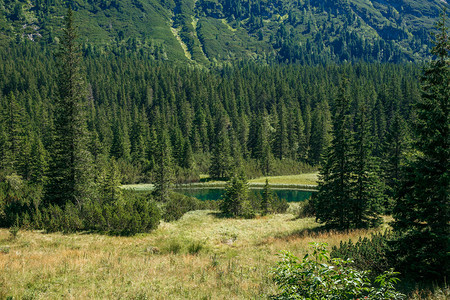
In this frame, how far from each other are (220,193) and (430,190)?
2430 inches

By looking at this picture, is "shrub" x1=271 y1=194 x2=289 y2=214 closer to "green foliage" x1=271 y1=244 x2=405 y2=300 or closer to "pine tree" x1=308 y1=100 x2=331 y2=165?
"green foliage" x1=271 y1=244 x2=405 y2=300

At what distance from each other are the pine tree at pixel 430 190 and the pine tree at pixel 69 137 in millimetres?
24016

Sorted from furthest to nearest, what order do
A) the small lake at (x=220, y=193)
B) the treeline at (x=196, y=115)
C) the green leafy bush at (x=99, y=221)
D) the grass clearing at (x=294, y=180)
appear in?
the treeline at (x=196, y=115) → the grass clearing at (x=294, y=180) → the small lake at (x=220, y=193) → the green leafy bush at (x=99, y=221)

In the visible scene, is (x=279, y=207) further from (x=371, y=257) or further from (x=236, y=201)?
(x=371, y=257)

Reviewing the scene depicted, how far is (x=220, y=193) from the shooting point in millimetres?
70812

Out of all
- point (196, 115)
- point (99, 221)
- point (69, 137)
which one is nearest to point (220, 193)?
point (69, 137)

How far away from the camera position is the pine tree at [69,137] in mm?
24938

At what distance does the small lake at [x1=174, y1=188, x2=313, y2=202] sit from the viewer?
A: 203ft

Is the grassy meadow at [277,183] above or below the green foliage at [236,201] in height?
below

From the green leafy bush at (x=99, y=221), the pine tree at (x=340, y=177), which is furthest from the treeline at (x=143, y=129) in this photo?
the pine tree at (x=340, y=177)

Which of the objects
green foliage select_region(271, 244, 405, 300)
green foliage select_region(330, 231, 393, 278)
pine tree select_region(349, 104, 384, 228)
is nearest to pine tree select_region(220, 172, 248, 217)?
pine tree select_region(349, 104, 384, 228)

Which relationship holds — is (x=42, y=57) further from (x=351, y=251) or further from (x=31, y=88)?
(x=351, y=251)

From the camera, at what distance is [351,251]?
11797 mm

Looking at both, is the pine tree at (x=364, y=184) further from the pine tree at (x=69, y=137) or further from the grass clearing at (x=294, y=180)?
the grass clearing at (x=294, y=180)
